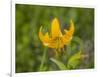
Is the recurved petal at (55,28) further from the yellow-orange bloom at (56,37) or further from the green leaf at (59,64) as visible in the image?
the green leaf at (59,64)

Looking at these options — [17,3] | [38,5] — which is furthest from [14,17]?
[38,5]

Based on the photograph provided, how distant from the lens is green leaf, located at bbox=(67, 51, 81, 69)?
6.77 feet

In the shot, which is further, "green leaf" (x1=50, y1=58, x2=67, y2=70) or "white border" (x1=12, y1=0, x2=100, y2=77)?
"green leaf" (x1=50, y1=58, x2=67, y2=70)

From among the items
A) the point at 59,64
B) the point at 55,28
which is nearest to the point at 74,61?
the point at 59,64

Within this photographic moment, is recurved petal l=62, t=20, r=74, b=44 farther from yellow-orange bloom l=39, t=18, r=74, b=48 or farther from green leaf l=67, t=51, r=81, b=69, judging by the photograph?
green leaf l=67, t=51, r=81, b=69

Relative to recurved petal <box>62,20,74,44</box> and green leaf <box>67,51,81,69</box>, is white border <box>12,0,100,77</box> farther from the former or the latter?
recurved petal <box>62,20,74,44</box>

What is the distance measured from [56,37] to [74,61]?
0.98ft

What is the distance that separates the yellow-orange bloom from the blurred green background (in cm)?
4

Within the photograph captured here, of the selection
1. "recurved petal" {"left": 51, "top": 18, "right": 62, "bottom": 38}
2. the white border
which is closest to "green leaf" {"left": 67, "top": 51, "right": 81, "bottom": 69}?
the white border

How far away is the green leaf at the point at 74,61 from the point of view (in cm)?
206

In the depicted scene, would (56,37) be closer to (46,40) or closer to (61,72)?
(46,40)

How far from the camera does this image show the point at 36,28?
6.42 ft

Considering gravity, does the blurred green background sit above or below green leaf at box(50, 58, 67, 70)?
above
